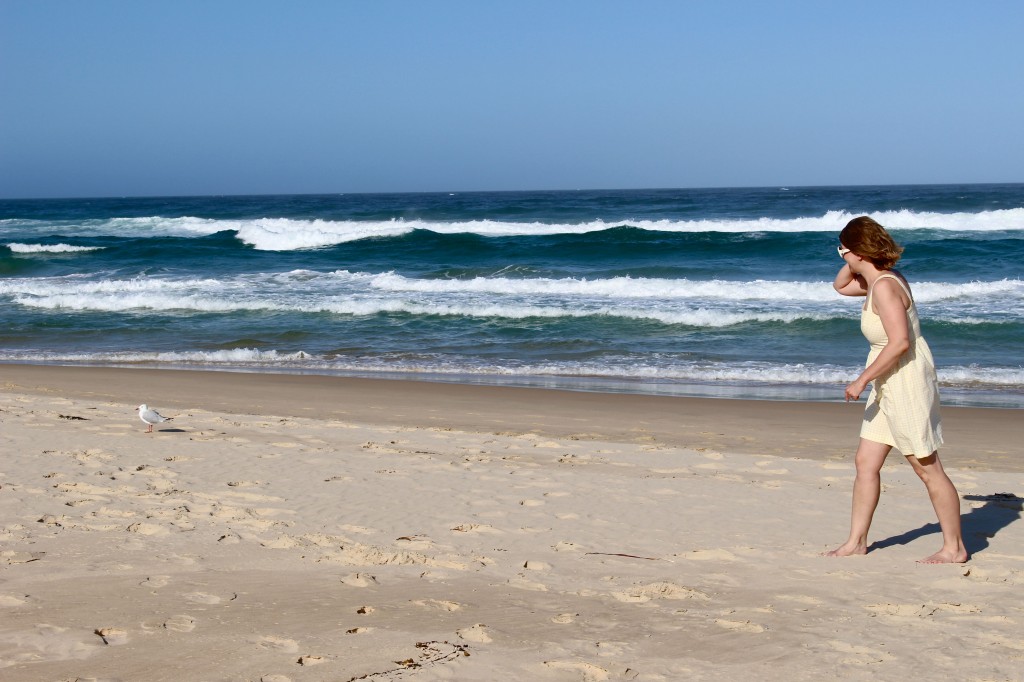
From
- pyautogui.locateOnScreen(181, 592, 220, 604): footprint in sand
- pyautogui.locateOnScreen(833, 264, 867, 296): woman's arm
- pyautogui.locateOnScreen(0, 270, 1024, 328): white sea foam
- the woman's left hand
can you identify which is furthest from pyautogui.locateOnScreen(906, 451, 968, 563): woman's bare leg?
pyautogui.locateOnScreen(0, 270, 1024, 328): white sea foam

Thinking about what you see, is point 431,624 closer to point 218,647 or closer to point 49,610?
point 218,647

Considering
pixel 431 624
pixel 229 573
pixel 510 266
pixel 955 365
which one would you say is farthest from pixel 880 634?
pixel 510 266

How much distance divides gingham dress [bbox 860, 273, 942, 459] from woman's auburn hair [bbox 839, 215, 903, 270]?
0.22 feet

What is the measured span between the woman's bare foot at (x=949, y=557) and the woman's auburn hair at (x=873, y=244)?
127 cm

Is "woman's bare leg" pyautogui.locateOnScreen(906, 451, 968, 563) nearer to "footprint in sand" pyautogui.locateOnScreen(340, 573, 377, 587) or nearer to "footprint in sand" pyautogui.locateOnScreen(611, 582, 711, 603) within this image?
"footprint in sand" pyautogui.locateOnScreen(611, 582, 711, 603)

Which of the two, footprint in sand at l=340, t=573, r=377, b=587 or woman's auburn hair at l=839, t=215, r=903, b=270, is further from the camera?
woman's auburn hair at l=839, t=215, r=903, b=270

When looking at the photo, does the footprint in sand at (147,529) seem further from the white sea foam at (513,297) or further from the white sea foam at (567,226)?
the white sea foam at (567,226)

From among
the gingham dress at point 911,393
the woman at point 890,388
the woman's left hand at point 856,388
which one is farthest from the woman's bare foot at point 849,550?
the woman's left hand at point 856,388

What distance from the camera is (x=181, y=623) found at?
10.5ft

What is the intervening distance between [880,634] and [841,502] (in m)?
2.00

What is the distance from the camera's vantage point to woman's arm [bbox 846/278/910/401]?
3797 mm

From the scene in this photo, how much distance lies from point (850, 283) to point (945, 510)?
1065 mm

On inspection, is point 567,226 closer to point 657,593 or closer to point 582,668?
point 657,593

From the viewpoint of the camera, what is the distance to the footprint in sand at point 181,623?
10.3ft
